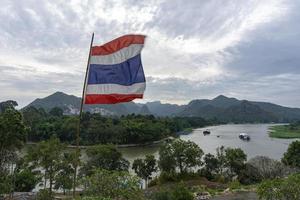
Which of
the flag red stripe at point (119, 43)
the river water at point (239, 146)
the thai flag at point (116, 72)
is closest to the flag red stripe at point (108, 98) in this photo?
the thai flag at point (116, 72)

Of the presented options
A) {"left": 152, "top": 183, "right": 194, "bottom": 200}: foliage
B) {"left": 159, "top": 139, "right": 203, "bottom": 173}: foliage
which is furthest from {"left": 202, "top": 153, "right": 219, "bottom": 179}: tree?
{"left": 152, "top": 183, "right": 194, "bottom": 200}: foliage

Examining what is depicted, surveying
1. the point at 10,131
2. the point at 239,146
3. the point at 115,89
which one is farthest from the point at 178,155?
the point at 239,146

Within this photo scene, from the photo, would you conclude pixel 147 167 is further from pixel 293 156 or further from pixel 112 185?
pixel 112 185

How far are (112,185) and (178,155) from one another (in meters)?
22.6

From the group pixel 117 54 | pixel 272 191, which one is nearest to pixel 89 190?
pixel 117 54

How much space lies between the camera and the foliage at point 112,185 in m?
Result: 9.89

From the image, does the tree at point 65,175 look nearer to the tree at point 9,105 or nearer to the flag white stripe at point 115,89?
the tree at point 9,105

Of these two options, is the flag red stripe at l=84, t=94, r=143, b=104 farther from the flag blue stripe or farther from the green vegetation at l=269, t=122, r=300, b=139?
the green vegetation at l=269, t=122, r=300, b=139

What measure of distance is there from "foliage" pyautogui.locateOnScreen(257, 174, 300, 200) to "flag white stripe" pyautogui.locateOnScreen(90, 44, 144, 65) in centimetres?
693

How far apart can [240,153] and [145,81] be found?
2571cm

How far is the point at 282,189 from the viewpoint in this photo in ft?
38.1

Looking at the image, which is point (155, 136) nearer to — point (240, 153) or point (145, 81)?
point (240, 153)

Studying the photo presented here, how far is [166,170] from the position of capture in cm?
3206

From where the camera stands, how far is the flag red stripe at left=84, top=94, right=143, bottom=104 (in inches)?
304
